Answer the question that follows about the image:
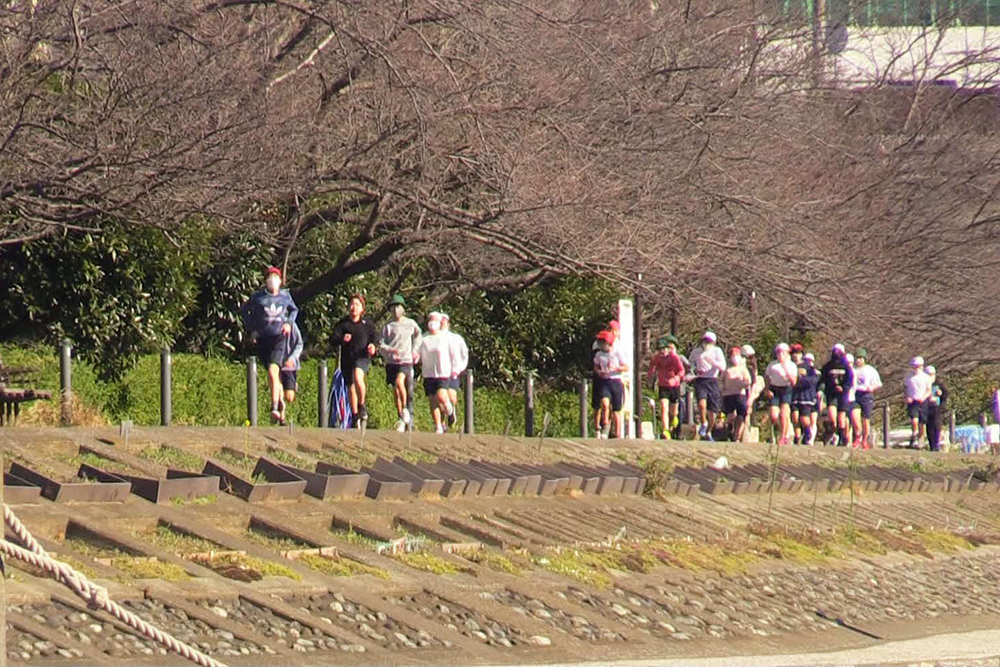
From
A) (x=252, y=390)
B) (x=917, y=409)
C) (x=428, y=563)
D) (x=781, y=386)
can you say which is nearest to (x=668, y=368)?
(x=781, y=386)

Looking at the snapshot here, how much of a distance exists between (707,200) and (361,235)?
14.8 ft

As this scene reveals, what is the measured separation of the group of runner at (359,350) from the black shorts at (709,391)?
5.09 m

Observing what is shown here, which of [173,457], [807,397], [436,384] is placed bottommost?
[173,457]

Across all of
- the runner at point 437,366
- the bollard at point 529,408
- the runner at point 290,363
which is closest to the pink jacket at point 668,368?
the bollard at point 529,408

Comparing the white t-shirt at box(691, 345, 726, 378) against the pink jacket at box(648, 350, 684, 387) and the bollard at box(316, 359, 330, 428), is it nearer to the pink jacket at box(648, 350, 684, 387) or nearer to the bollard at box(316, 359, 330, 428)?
the pink jacket at box(648, 350, 684, 387)

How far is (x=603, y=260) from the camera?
75.4ft

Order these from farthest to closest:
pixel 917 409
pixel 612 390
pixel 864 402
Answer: pixel 917 409
pixel 864 402
pixel 612 390

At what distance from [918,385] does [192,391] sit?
12285 mm

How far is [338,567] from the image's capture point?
10.3 m

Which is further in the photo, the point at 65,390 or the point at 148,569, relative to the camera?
the point at 65,390

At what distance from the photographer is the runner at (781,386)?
2725 centimetres

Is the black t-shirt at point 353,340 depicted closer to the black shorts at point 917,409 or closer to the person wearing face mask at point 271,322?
the person wearing face mask at point 271,322

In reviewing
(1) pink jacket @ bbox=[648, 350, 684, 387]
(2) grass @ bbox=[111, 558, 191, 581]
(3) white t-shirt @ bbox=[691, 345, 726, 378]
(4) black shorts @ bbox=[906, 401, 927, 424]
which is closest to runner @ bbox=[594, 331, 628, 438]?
(1) pink jacket @ bbox=[648, 350, 684, 387]

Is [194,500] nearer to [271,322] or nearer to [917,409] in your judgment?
[271,322]
